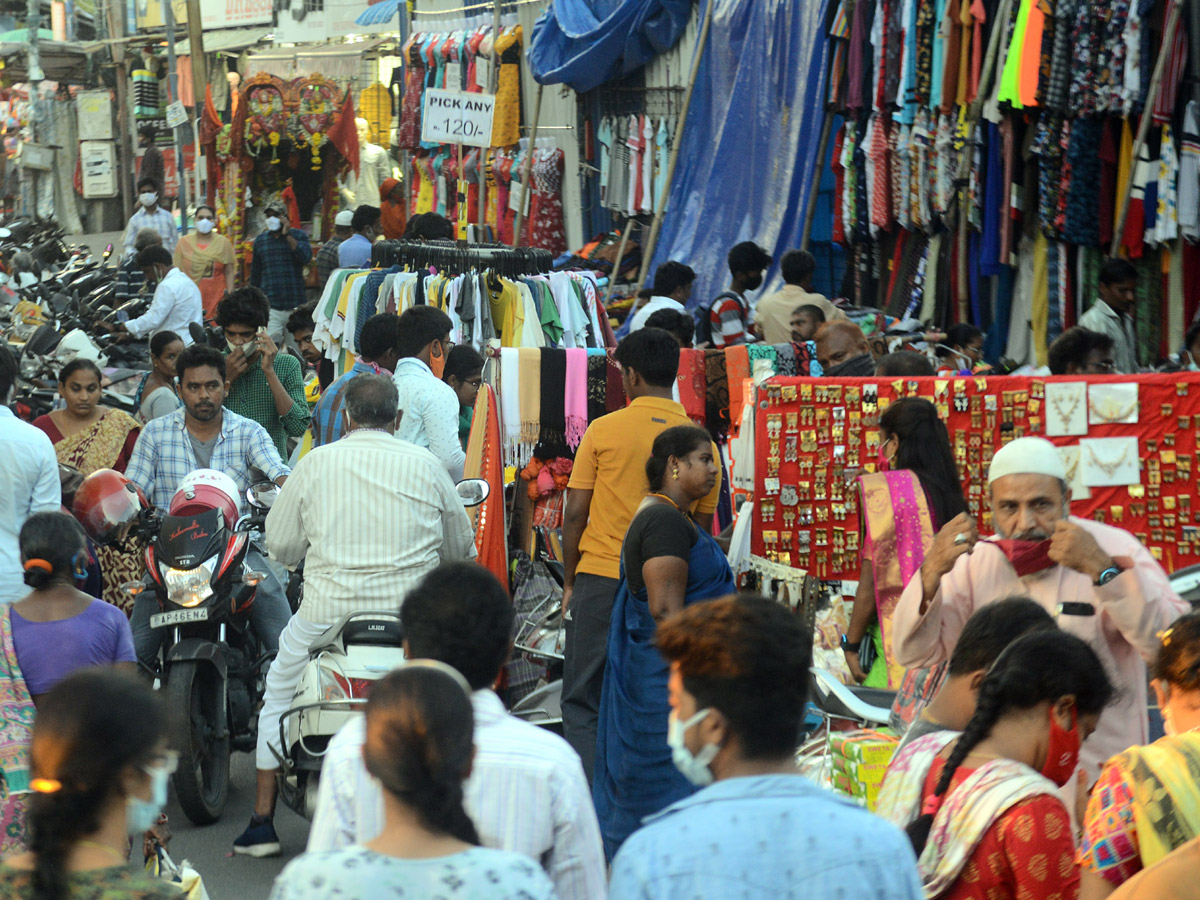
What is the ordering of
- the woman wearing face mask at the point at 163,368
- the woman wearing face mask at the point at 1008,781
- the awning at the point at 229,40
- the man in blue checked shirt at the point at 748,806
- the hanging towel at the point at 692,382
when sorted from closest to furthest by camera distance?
the man in blue checked shirt at the point at 748,806 < the woman wearing face mask at the point at 1008,781 < the hanging towel at the point at 692,382 < the woman wearing face mask at the point at 163,368 < the awning at the point at 229,40

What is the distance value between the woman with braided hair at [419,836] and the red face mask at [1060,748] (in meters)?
1.07

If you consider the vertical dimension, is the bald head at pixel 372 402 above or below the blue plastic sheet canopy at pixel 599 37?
below

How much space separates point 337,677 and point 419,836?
297 cm

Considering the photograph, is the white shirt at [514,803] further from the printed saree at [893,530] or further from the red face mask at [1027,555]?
the printed saree at [893,530]

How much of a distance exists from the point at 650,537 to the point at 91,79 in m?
31.5

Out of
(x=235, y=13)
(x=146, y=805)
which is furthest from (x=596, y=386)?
(x=235, y=13)

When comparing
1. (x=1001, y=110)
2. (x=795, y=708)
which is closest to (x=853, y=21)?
(x=1001, y=110)

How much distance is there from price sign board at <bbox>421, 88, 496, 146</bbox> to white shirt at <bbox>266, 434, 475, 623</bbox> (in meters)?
6.36

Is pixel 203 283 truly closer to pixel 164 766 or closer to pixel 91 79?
pixel 164 766

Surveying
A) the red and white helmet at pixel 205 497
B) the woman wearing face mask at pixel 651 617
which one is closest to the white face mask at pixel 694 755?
the woman wearing face mask at pixel 651 617

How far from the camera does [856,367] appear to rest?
7.88 m

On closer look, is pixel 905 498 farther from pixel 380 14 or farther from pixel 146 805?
pixel 380 14

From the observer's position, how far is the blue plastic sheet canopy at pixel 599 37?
14.7 metres

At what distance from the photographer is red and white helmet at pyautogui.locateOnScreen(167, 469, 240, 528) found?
6.27 metres
